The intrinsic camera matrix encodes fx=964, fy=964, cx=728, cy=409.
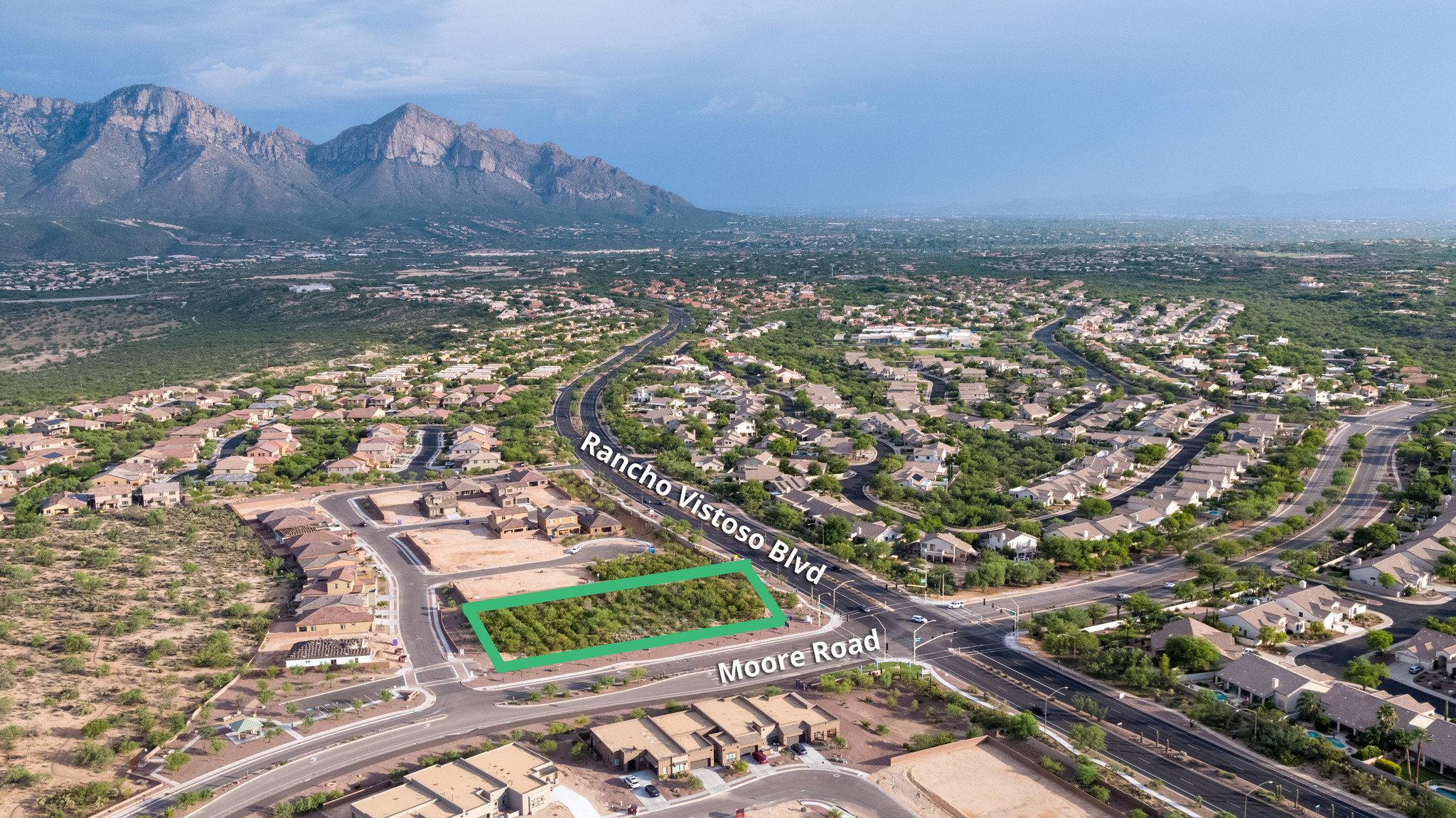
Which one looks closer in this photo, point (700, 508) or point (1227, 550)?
point (1227, 550)

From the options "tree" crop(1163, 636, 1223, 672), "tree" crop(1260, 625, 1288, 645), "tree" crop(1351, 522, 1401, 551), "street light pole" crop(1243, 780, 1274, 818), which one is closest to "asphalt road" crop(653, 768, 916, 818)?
"street light pole" crop(1243, 780, 1274, 818)

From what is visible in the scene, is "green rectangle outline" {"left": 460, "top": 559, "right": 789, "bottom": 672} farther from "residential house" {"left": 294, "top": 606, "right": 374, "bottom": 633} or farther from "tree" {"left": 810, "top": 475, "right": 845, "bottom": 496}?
"tree" {"left": 810, "top": 475, "right": 845, "bottom": 496}

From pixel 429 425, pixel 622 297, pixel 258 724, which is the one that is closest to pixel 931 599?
pixel 258 724

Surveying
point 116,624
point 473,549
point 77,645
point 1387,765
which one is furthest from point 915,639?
point 77,645

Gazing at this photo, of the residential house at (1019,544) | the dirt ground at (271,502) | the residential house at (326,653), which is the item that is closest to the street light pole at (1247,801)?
the residential house at (1019,544)

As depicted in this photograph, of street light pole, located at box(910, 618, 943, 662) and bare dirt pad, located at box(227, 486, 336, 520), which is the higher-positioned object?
bare dirt pad, located at box(227, 486, 336, 520)

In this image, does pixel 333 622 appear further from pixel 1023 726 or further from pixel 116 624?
pixel 1023 726
